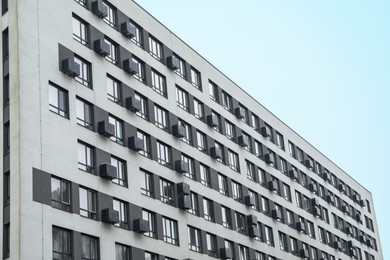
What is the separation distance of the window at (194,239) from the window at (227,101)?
15.0m

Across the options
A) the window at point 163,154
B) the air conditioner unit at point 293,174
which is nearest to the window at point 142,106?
the window at point 163,154

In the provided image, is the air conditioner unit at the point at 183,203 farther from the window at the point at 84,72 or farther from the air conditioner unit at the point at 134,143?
the window at the point at 84,72

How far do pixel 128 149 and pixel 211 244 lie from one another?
12.1 m

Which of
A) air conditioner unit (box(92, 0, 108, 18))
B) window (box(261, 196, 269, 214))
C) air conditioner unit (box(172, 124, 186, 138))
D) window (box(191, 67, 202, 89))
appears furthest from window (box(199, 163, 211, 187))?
air conditioner unit (box(92, 0, 108, 18))

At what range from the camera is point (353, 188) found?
91.7 m

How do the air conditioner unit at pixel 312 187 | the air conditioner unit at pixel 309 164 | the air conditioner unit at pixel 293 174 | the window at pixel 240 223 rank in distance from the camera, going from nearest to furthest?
the window at pixel 240 223, the air conditioner unit at pixel 293 174, the air conditioner unit at pixel 312 187, the air conditioner unit at pixel 309 164

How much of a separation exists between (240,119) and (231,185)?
8036 millimetres

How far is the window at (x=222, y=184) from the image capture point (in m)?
56.6

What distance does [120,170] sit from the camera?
43.8 meters

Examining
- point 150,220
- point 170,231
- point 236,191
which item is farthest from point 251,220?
point 150,220

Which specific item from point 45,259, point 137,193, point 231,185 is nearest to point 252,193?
point 231,185

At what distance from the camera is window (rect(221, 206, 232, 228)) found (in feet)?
182

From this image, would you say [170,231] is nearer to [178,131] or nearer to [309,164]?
[178,131]

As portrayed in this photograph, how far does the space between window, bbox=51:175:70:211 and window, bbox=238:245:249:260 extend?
2184 cm
